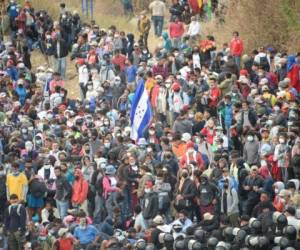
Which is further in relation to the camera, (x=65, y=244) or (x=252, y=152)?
(x=252, y=152)

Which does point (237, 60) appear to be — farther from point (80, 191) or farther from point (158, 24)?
point (80, 191)

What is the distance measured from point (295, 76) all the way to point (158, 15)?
9.34m

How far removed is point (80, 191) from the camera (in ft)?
105

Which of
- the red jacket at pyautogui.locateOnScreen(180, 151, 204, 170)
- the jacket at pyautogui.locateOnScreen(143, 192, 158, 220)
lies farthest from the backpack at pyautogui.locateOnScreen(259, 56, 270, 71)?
the jacket at pyautogui.locateOnScreen(143, 192, 158, 220)

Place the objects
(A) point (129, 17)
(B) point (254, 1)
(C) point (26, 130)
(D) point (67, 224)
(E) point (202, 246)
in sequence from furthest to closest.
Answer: (A) point (129, 17) → (B) point (254, 1) → (C) point (26, 130) → (D) point (67, 224) → (E) point (202, 246)

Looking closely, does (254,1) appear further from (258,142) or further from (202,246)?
(202,246)

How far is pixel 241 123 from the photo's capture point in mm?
34125

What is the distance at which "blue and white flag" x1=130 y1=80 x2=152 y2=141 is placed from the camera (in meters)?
33.9

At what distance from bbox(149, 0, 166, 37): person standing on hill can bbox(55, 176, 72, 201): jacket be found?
44.9 feet

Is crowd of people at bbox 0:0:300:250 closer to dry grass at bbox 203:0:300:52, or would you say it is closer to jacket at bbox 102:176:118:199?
jacket at bbox 102:176:118:199

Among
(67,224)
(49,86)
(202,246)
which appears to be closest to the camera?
(202,246)

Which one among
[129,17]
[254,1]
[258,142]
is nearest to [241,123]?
[258,142]

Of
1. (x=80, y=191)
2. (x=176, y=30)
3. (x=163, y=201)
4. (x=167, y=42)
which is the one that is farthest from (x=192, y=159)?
(x=176, y=30)

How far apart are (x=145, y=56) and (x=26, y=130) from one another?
20.7 ft
